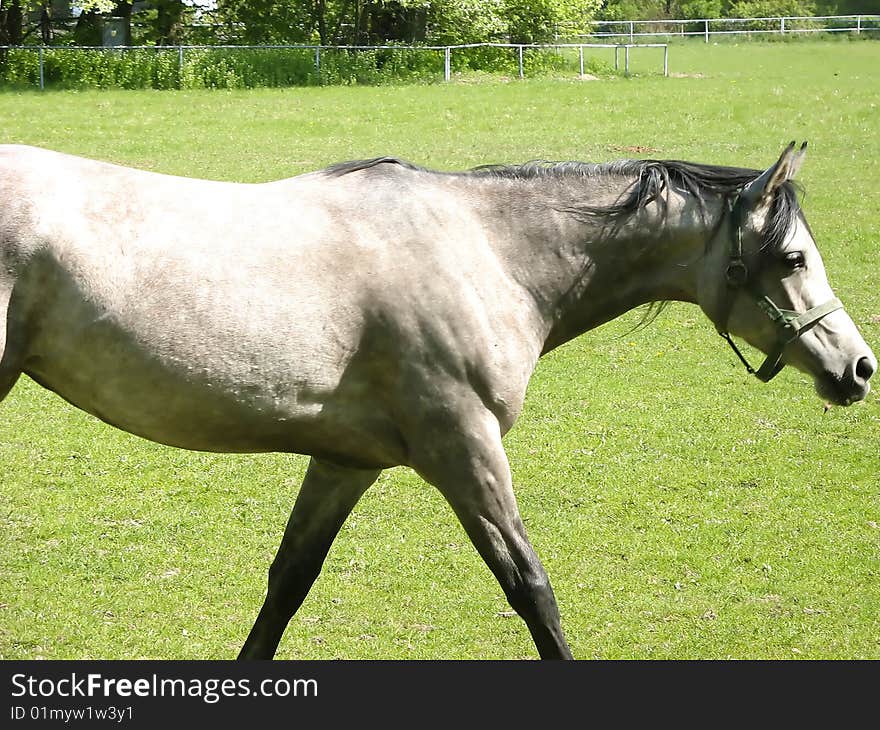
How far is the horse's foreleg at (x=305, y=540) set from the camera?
176 inches

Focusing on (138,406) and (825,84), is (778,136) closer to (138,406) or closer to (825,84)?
(825,84)

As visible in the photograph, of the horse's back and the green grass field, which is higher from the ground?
the horse's back

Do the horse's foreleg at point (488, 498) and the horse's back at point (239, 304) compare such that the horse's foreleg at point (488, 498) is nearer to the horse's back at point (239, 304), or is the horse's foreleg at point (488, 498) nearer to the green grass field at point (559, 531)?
the horse's back at point (239, 304)

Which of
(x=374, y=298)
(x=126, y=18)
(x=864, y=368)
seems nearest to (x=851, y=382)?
(x=864, y=368)

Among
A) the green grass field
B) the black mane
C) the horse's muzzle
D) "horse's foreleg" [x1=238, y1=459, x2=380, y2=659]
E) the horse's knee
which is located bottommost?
the green grass field

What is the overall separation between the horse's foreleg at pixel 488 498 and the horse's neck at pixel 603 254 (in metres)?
0.62

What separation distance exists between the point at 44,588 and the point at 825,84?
→ 28.5 metres

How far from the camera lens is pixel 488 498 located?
405cm

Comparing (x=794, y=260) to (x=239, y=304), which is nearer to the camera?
(x=239, y=304)

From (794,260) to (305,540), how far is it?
7.10 feet

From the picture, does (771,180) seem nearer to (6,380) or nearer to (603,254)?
(603,254)

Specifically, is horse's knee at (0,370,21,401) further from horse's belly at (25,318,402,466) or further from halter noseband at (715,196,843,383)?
halter noseband at (715,196,843,383)

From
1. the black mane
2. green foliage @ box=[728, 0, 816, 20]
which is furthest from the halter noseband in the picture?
green foliage @ box=[728, 0, 816, 20]

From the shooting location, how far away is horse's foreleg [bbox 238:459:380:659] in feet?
14.7
